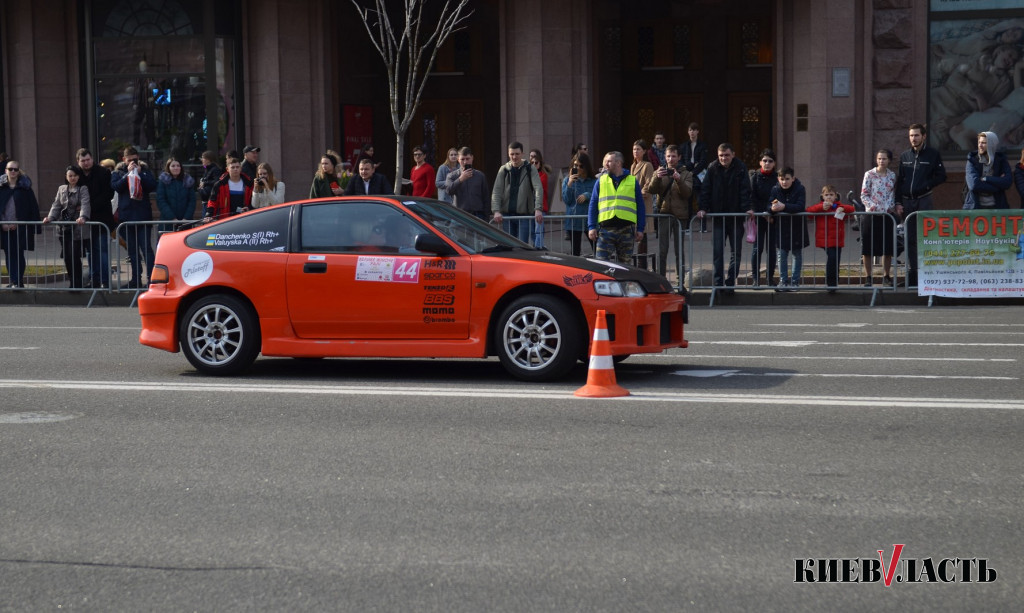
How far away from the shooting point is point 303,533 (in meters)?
5.80

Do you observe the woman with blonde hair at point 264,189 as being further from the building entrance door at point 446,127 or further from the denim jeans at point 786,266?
the building entrance door at point 446,127

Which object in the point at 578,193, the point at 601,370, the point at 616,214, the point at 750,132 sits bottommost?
the point at 601,370

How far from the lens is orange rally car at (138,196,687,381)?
9906mm

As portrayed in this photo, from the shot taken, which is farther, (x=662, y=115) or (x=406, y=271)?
(x=662, y=115)

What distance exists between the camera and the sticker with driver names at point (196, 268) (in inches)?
418

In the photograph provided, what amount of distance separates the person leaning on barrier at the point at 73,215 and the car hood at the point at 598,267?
10.0 m

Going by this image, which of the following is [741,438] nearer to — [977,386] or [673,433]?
[673,433]

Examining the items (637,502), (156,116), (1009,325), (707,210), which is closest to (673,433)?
(637,502)

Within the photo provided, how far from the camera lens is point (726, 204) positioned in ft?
57.0

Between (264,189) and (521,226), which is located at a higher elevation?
(264,189)

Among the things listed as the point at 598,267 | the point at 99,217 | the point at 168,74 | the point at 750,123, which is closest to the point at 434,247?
the point at 598,267

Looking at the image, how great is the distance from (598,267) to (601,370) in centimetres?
115

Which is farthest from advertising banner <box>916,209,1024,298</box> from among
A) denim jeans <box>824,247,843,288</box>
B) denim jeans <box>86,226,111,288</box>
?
denim jeans <box>86,226,111,288</box>

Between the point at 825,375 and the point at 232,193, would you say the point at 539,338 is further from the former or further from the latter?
the point at 232,193
